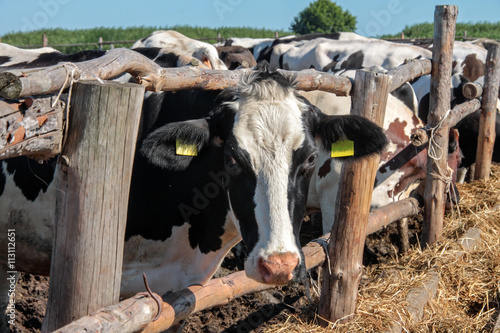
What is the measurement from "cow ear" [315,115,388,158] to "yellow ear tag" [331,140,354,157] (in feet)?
0.05

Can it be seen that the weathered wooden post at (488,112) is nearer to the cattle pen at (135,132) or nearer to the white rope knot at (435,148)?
the cattle pen at (135,132)

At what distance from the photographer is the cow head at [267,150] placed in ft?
6.89

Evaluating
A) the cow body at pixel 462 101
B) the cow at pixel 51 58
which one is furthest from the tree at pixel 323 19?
the cow at pixel 51 58

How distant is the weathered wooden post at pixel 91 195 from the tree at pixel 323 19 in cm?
5548

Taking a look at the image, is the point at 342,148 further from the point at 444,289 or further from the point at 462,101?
the point at 462,101

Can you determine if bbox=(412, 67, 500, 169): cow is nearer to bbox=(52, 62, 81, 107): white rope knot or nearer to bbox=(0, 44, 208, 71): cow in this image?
bbox=(0, 44, 208, 71): cow

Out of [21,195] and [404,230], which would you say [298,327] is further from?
[404,230]

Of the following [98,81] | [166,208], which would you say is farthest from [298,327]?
[98,81]

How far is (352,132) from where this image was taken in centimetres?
261

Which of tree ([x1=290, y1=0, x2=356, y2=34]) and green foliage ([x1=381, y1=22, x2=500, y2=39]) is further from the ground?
tree ([x1=290, y1=0, x2=356, y2=34])

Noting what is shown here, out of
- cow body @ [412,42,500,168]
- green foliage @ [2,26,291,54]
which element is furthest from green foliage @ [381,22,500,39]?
cow body @ [412,42,500,168]

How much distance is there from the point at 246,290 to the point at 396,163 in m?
2.70

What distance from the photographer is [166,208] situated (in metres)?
2.87

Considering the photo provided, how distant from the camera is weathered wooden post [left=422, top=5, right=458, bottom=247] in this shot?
158 inches
